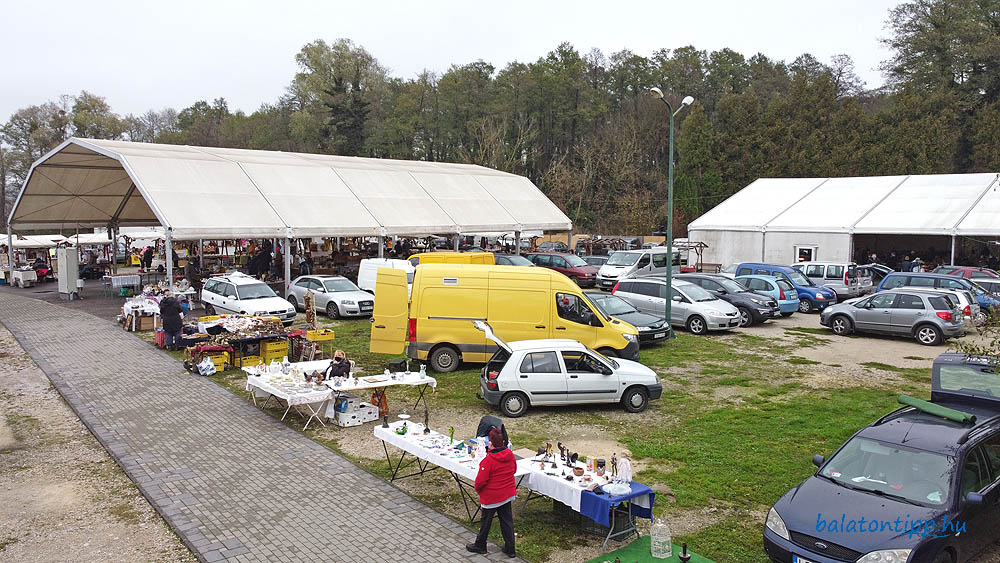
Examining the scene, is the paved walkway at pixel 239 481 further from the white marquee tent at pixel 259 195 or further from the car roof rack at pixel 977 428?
the white marquee tent at pixel 259 195

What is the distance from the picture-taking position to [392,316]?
576 inches

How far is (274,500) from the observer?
8.26 meters

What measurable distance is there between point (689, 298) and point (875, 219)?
16.3 metres

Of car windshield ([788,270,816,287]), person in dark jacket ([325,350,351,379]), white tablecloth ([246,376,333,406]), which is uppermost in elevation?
car windshield ([788,270,816,287])

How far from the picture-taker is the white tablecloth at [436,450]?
7629 millimetres

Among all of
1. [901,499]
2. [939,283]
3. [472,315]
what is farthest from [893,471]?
[939,283]

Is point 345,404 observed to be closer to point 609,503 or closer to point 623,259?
point 609,503

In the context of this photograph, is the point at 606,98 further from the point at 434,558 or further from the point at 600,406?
the point at 434,558

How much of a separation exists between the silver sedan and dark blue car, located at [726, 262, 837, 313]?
561 inches

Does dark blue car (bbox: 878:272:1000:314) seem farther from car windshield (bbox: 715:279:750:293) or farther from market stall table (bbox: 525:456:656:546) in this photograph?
market stall table (bbox: 525:456:656:546)

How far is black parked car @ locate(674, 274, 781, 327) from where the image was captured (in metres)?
20.8

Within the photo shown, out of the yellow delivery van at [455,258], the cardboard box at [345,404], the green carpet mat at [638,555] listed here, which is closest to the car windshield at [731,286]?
the yellow delivery van at [455,258]

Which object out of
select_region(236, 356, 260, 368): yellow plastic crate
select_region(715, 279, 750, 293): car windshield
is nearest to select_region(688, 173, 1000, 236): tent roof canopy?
select_region(715, 279, 750, 293): car windshield

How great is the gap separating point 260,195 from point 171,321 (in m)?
10.1
